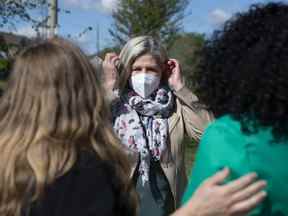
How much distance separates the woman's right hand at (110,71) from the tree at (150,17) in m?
19.9

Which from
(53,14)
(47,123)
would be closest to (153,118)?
(47,123)

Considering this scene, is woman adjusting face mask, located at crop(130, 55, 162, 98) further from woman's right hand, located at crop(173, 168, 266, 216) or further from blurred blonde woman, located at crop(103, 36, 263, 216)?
woman's right hand, located at crop(173, 168, 266, 216)

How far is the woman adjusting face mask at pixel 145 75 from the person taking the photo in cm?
422

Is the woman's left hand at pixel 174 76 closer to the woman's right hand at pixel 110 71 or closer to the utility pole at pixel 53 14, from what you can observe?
the woman's right hand at pixel 110 71

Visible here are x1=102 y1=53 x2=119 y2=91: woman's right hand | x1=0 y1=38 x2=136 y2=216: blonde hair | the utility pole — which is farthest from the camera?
the utility pole

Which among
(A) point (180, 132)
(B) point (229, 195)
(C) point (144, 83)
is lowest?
(B) point (229, 195)

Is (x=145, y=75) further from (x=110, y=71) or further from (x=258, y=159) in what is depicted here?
(x=258, y=159)

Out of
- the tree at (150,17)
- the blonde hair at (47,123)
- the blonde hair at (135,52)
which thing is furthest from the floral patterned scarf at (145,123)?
the tree at (150,17)

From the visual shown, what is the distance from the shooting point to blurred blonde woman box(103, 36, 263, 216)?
400 centimetres

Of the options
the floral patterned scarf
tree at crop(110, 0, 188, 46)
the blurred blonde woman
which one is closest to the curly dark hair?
the blurred blonde woman

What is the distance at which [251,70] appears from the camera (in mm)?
1890

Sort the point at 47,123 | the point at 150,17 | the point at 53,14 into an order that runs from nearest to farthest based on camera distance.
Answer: the point at 47,123, the point at 53,14, the point at 150,17

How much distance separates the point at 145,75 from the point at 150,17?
21282mm

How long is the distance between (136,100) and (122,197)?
1.99 m
